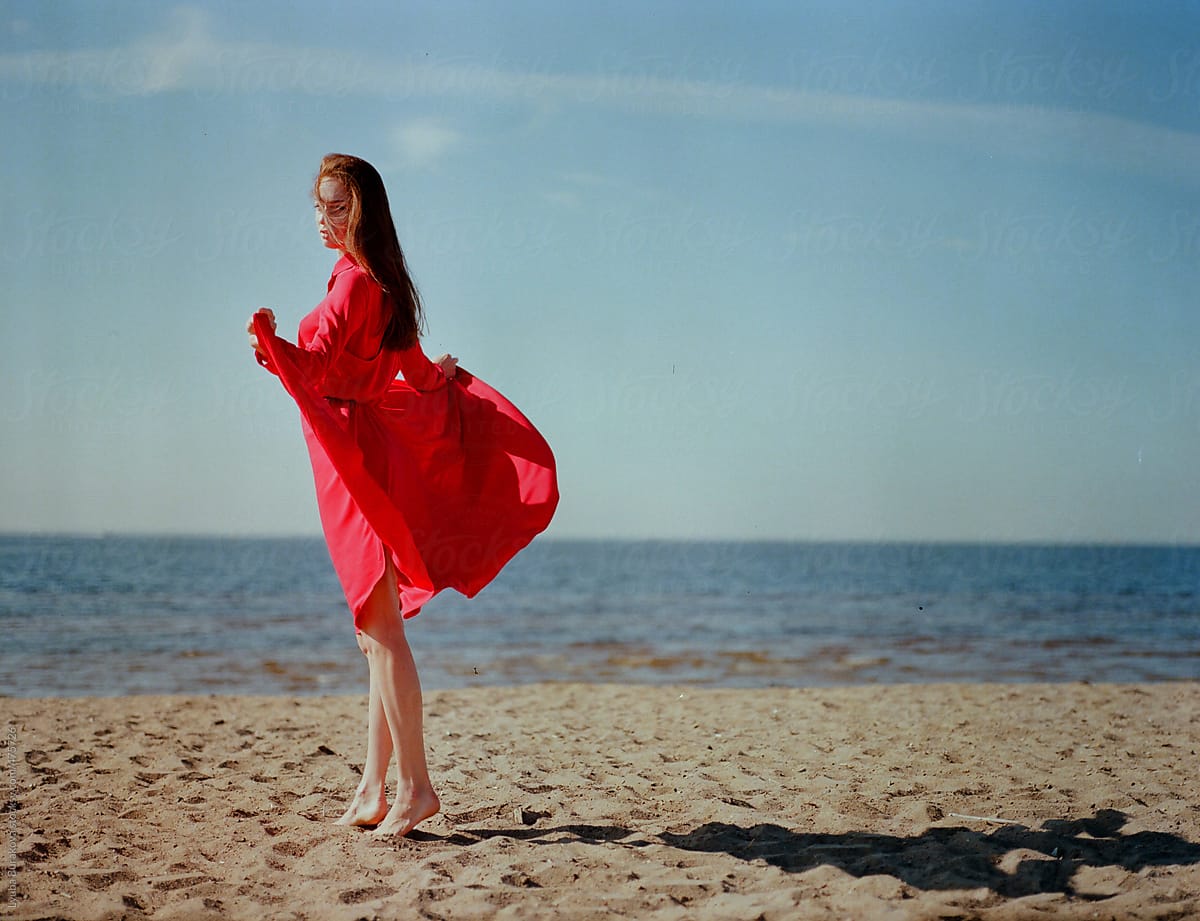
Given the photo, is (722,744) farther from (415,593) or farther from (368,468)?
(368,468)

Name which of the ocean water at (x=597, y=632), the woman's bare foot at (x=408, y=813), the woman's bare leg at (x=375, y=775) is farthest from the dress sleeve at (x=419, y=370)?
the ocean water at (x=597, y=632)

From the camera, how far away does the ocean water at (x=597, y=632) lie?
966 cm

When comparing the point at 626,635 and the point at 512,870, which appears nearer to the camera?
the point at 512,870

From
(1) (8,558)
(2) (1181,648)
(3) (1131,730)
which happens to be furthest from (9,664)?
(1) (8,558)

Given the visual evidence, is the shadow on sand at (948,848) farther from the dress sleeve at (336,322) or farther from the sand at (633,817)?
the dress sleeve at (336,322)

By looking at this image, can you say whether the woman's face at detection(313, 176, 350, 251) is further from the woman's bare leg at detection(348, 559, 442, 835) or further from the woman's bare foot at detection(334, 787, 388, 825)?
the woman's bare foot at detection(334, 787, 388, 825)

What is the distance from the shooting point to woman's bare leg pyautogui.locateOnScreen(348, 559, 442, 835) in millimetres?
3213

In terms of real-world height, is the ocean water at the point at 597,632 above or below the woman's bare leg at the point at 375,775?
below

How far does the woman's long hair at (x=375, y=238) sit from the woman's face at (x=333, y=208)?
0.04ft

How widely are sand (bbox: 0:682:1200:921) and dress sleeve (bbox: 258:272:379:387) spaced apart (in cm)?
145

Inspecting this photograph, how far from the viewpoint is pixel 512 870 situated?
9.57ft

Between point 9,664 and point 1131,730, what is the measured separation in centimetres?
945

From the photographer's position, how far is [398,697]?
127 inches

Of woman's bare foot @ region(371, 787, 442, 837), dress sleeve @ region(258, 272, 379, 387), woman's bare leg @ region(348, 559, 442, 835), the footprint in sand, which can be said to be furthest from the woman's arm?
the footprint in sand
